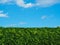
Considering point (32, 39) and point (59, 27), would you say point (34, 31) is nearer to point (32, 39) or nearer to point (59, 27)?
point (32, 39)

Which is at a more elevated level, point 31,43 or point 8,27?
point 8,27

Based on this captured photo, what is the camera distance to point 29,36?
1769 cm

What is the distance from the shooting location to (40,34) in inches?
714

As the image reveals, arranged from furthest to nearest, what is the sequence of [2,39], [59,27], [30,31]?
1. [59,27]
2. [30,31]
3. [2,39]

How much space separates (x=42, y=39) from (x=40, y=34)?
41cm

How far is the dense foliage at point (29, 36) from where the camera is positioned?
17067 millimetres

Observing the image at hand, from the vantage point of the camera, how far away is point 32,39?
58.0 ft

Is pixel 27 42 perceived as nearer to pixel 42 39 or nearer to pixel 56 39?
pixel 42 39

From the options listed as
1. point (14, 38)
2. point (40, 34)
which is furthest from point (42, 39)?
point (14, 38)

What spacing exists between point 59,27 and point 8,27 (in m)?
4.49

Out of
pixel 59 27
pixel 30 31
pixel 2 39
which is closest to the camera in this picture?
pixel 2 39

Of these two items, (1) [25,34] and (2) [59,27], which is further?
(2) [59,27]

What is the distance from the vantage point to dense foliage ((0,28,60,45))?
672 inches

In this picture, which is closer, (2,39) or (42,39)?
(2,39)
